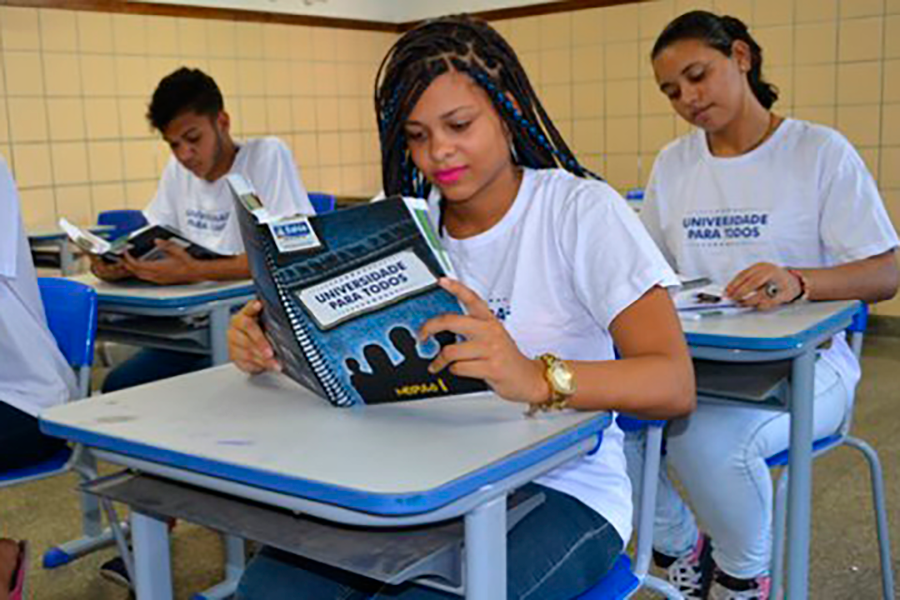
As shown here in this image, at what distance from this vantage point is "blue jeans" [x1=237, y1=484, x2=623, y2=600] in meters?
1.11

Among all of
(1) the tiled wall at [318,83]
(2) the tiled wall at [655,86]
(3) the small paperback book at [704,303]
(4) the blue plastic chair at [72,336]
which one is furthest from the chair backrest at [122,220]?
(3) the small paperback book at [704,303]

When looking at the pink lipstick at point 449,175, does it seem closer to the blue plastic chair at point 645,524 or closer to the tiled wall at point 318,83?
the blue plastic chair at point 645,524

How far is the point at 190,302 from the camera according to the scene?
2.23m

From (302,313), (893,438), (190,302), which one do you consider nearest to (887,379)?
(893,438)

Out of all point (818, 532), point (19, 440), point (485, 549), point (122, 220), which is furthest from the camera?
point (122, 220)

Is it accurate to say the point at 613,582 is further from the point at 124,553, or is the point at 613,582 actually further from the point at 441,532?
the point at 124,553

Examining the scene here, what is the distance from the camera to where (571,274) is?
132 cm

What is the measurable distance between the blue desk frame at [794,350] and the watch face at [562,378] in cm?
57

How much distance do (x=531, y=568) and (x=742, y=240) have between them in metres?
1.27

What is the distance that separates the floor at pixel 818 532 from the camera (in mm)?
2299

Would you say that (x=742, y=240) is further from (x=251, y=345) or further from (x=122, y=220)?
(x=122, y=220)

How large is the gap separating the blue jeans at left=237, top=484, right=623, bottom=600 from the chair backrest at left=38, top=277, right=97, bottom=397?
92 cm

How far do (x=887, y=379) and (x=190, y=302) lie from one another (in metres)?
3.01

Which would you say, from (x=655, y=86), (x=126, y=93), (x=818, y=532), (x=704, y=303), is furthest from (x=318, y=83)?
(x=704, y=303)
